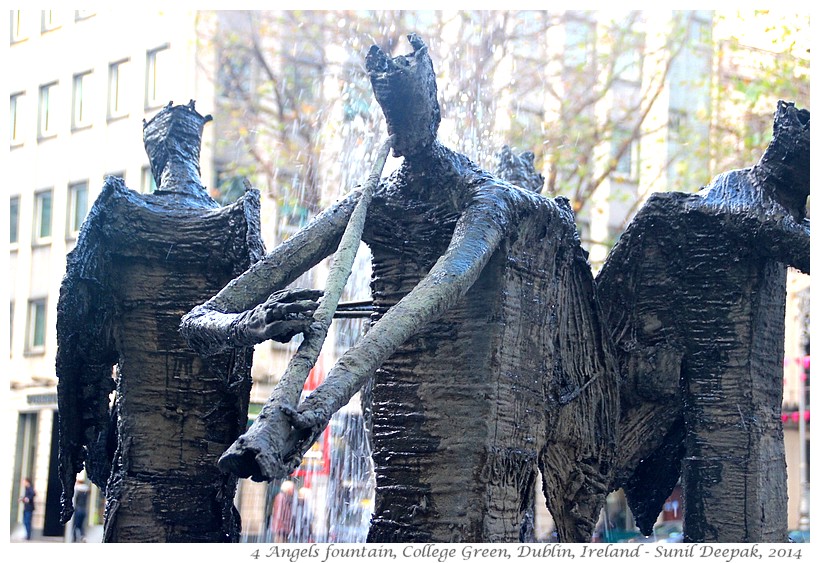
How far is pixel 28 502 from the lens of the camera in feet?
67.7

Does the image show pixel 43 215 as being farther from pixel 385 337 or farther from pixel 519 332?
pixel 385 337

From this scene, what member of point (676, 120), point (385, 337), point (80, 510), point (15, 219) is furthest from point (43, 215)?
point (385, 337)

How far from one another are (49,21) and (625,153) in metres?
8.66

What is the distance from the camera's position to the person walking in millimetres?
20003

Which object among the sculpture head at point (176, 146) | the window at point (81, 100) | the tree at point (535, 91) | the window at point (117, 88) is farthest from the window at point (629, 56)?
the sculpture head at point (176, 146)

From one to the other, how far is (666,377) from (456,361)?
1606 mm

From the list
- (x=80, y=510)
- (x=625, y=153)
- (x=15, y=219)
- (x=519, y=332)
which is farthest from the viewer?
(x=15, y=219)

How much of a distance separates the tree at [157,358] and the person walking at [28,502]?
13916mm

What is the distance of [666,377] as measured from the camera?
645cm

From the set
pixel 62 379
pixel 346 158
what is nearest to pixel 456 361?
pixel 62 379

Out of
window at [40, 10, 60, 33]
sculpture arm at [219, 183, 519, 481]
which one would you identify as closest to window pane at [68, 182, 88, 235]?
window at [40, 10, 60, 33]

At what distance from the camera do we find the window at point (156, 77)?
20234mm

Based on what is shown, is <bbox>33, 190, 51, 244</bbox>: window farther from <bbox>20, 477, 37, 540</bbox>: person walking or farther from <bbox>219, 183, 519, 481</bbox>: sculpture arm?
<bbox>219, 183, 519, 481</bbox>: sculpture arm

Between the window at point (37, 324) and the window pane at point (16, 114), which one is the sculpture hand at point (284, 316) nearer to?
the window pane at point (16, 114)
